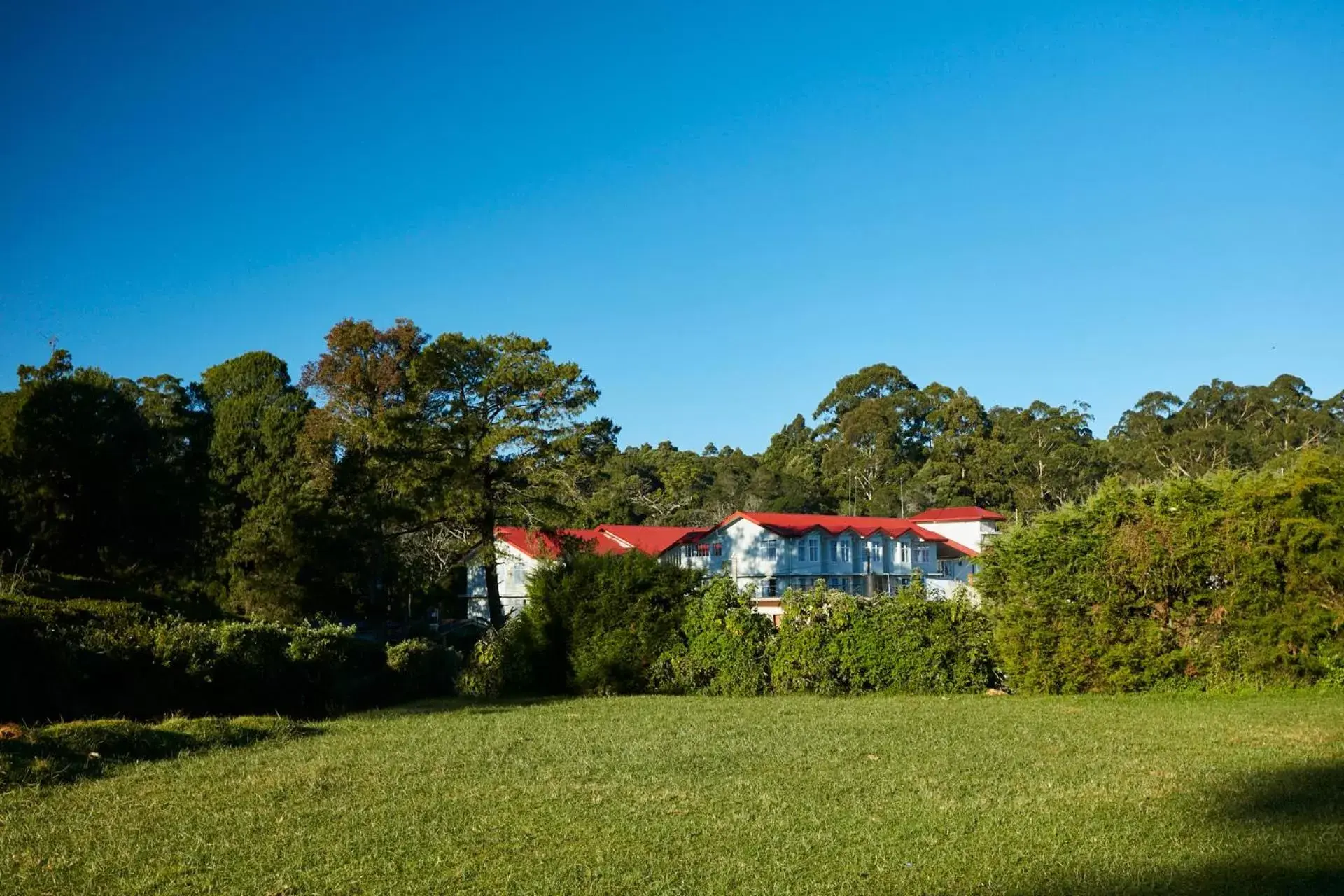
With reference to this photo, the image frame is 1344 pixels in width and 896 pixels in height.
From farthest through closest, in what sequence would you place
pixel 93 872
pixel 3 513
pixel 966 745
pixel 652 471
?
1. pixel 652 471
2. pixel 3 513
3. pixel 966 745
4. pixel 93 872

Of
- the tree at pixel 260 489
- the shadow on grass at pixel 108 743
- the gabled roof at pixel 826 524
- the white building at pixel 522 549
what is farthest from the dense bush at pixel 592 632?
the gabled roof at pixel 826 524

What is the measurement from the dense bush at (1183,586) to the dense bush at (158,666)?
38.7 ft

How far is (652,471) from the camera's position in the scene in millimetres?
88812

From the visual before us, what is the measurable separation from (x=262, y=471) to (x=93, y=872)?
34.6 meters

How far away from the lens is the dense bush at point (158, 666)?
12828mm

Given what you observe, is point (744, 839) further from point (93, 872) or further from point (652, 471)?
point (652, 471)

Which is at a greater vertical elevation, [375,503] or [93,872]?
[375,503]

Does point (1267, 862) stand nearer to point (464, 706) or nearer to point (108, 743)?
point (108, 743)

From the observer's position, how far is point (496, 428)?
3144cm

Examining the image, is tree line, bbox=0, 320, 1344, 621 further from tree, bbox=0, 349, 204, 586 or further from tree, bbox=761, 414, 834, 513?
tree, bbox=761, 414, 834, 513

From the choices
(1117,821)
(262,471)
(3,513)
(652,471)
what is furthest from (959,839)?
(652,471)

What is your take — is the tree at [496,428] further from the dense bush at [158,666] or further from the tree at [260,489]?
the dense bush at [158,666]

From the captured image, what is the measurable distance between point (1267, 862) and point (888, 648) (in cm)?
1228

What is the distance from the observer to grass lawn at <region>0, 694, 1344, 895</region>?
19.9ft
